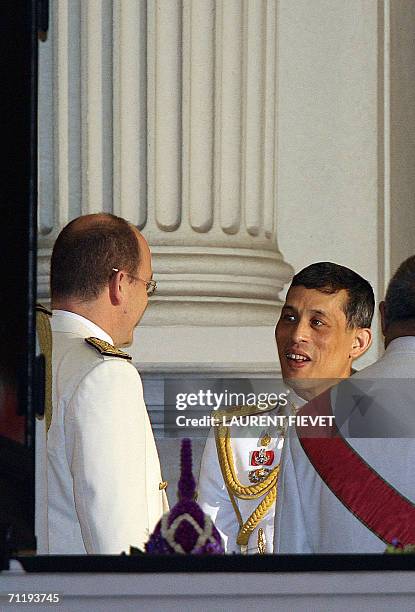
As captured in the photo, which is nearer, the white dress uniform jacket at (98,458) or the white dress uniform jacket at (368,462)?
the white dress uniform jacket at (368,462)

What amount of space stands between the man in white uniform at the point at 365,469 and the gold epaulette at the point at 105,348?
1.35 ft

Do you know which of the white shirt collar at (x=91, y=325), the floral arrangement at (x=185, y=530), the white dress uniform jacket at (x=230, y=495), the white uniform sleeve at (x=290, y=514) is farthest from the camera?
the white dress uniform jacket at (x=230, y=495)

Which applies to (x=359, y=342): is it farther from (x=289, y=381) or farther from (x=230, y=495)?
(x=230, y=495)

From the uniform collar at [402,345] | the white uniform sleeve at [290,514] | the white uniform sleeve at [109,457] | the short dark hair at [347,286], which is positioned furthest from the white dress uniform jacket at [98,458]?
the short dark hair at [347,286]

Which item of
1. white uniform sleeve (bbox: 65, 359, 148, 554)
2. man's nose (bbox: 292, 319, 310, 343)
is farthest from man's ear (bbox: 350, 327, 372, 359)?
white uniform sleeve (bbox: 65, 359, 148, 554)

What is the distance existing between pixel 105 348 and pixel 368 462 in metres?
0.65

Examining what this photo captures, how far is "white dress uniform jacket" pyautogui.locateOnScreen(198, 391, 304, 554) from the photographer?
12.8 ft

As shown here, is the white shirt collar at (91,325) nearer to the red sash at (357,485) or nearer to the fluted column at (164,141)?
the red sash at (357,485)

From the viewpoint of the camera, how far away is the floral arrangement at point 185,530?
2.33 meters

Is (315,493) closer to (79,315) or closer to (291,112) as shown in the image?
(79,315)

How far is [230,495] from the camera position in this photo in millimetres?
3939

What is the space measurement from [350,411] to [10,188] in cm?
103

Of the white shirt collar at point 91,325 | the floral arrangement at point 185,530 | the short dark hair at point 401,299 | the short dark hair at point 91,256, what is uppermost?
the short dark hair at point 91,256

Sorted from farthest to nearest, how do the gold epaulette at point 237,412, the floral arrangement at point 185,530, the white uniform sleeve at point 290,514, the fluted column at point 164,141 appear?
the fluted column at point 164,141 < the gold epaulette at point 237,412 < the white uniform sleeve at point 290,514 < the floral arrangement at point 185,530
